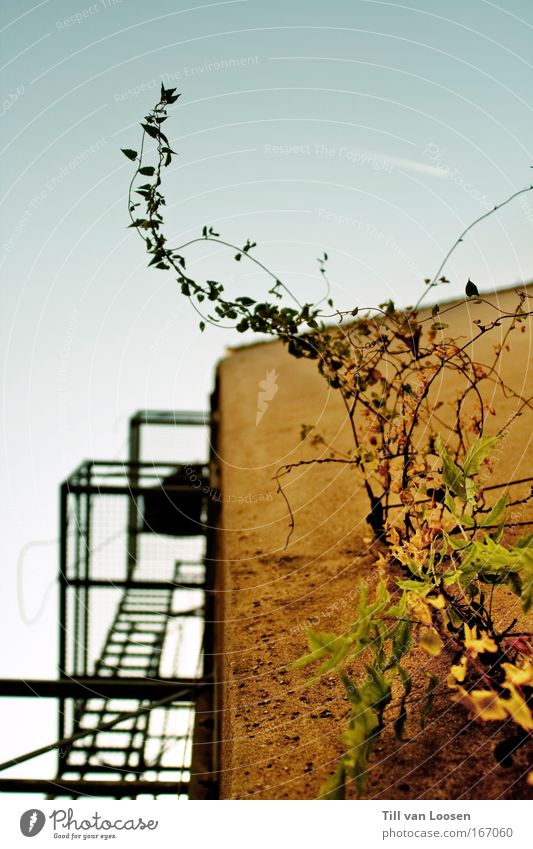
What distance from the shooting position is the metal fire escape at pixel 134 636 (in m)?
2.57

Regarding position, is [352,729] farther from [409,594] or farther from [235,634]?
[235,634]

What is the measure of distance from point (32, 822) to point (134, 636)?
3402mm

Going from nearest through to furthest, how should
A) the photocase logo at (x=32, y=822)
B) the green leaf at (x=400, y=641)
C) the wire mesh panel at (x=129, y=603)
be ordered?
the green leaf at (x=400, y=641) → the photocase logo at (x=32, y=822) → the wire mesh panel at (x=129, y=603)

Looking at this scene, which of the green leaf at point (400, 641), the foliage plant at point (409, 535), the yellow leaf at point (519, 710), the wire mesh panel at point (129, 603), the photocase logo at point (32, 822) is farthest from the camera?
the wire mesh panel at point (129, 603)

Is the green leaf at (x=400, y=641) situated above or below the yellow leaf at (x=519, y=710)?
Result: above

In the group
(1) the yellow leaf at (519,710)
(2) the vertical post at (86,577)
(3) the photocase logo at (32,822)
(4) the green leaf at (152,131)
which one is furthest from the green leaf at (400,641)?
(2) the vertical post at (86,577)

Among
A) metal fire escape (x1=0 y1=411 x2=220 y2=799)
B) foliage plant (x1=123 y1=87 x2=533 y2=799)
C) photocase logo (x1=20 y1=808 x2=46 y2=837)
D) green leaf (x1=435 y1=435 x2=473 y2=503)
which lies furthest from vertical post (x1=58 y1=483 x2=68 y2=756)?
green leaf (x1=435 y1=435 x2=473 y2=503)

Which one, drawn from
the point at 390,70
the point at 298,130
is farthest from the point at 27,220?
the point at 390,70

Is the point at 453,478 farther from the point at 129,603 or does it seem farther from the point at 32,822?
the point at 129,603

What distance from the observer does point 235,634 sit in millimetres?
2215

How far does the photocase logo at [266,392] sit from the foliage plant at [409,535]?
4.42ft

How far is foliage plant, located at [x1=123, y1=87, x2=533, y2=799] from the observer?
149cm

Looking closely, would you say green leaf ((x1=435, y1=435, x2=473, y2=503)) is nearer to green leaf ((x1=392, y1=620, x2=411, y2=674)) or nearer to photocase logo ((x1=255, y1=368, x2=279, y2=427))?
green leaf ((x1=392, y1=620, x2=411, y2=674))

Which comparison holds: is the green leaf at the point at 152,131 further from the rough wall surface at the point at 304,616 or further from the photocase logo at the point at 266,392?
the photocase logo at the point at 266,392
